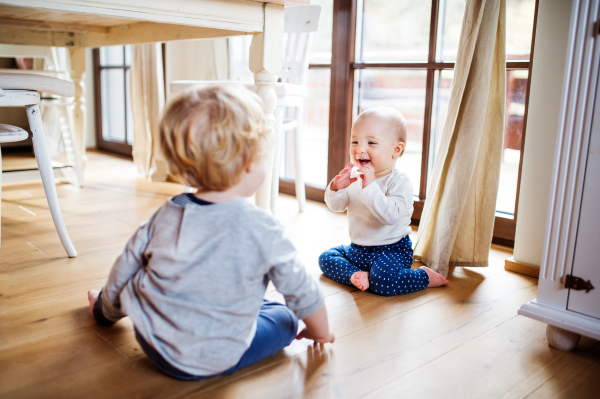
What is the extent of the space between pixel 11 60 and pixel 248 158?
3466 millimetres

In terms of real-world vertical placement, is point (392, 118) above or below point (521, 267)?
above

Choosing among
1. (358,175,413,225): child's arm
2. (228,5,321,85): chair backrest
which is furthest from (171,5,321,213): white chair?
(358,175,413,225): child's arm

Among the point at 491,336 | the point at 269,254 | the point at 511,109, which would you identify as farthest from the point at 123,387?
the point at 511,109

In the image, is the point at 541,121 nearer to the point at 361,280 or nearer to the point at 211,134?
the point at 361,280

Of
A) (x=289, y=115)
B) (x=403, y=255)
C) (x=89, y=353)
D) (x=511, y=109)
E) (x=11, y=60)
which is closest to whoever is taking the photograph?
(x=89, y=353)

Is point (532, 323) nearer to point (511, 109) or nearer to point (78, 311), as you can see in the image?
point (511, 109)

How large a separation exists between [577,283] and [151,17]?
1083mm

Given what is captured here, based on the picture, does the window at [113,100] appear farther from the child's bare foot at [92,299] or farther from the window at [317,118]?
the child's bare foot at [92,299]

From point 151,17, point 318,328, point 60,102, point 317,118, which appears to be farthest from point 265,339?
point 60,102

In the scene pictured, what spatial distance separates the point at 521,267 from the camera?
1478 millimetres

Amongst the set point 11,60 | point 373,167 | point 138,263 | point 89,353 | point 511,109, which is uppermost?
point 11,60

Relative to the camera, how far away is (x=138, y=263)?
0.91 m

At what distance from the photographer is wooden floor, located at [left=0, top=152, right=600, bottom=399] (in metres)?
0.87

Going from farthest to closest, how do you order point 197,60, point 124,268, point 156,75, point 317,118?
point 156,75, point 197,60, point 317,118, point 124,268
